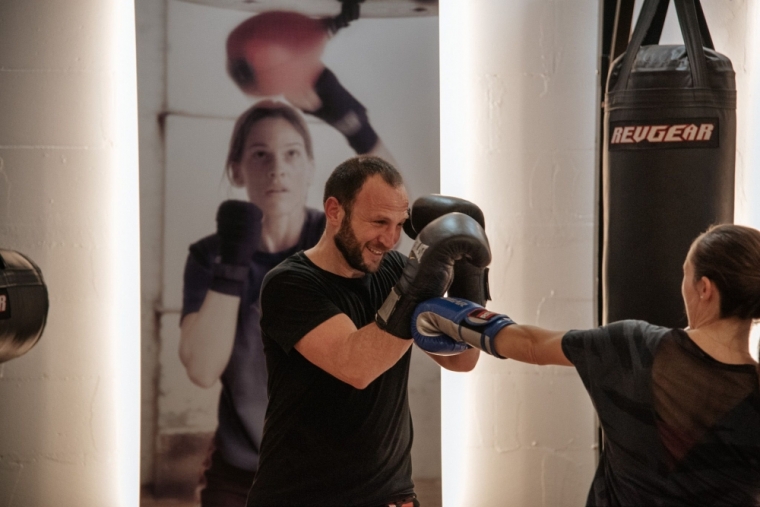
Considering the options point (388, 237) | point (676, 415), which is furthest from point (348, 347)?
point (676, 415)

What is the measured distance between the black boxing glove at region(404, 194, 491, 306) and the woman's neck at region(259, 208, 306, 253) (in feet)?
3.01

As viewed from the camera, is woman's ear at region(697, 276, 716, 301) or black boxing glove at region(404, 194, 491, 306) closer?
woman's ear at region(697, 276, 716, 301)

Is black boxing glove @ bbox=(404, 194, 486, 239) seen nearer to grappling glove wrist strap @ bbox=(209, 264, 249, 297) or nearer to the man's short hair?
the man's short hair

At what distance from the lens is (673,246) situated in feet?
6.36

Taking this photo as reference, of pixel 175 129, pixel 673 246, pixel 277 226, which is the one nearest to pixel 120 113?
pixel 175 129

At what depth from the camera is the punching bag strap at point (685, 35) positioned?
1.91 metres

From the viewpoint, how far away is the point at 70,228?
9.06ft

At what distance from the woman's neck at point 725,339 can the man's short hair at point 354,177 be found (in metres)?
0.78

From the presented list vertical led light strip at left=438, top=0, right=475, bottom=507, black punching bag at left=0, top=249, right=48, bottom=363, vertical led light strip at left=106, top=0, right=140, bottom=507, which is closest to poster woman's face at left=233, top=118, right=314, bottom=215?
vertical led light strip at left=106, top=0, right=140, bottom=507

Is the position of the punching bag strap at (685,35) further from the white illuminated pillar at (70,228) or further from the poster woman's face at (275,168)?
the white illuminated pillar at (70,228)

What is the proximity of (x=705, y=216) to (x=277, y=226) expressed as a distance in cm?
153

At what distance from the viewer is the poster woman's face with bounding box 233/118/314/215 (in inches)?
109

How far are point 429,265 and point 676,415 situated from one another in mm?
562

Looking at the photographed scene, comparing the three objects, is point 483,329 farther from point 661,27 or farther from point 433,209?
point 661,27
